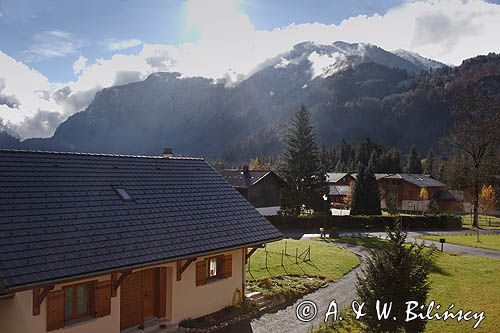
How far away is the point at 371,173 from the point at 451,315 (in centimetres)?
4210

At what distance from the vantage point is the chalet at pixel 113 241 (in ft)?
37.0

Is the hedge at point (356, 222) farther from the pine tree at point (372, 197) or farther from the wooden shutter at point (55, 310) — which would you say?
the wooden shutter at point (55, 310)

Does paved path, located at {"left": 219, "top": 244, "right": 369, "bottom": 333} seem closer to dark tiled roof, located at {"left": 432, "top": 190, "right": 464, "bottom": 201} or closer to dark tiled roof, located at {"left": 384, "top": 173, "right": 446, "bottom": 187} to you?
dark tiled roof, located at {"left": 384, "top": 173, "right": 446, "bottom": 187}

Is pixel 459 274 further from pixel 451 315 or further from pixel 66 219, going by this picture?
pixel 66 219

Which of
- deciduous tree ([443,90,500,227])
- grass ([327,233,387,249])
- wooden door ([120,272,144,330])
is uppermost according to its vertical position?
deciduous tree ([443,90,500,227])

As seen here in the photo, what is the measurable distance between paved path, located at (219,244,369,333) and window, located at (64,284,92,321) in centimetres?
490

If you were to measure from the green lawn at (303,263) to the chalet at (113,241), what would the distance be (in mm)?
5452

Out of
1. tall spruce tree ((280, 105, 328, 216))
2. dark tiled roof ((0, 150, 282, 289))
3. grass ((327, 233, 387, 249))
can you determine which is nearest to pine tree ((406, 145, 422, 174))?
tall spruce tree ((280, 105, 328, 216))

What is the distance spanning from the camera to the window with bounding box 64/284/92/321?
12195mm

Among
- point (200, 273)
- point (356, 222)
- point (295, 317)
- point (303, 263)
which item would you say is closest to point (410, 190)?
point (356, 222)

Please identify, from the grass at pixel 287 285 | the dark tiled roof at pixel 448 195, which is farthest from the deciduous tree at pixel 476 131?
the grass at pixel 287 285

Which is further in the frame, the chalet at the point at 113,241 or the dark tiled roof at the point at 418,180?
the dark tiled roof at the point at 418,180

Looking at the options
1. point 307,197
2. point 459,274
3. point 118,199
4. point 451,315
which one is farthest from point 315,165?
point 118,199

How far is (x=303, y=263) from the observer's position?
26094 millimetres
